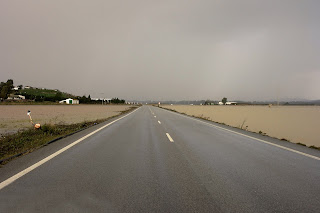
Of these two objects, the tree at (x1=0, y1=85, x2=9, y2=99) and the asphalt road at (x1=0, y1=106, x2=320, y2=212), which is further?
the tree at (x1=0, y1=85, x2=9, y2=99)

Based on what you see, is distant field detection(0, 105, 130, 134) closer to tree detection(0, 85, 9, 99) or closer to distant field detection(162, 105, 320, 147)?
distant field detection(162, 105, 320, 147)

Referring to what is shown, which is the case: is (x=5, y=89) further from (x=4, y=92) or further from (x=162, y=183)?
(x=162, y=183)

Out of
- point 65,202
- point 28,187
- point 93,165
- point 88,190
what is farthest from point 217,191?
point 28,187

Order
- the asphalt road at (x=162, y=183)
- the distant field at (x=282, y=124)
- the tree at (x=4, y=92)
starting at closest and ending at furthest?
the asphalt road at (x=162, y=183) < the distant field at (x=282, y=124) < the tree at (x=4, y=92)

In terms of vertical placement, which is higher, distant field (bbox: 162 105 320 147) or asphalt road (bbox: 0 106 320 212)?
asphalt road (bbox: 0 106 320 212)

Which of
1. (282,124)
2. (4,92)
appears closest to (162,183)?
(282,124)

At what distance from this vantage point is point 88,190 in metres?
3.62

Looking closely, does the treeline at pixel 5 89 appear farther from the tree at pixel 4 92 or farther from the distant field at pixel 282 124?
the distant field at pixel 282 124

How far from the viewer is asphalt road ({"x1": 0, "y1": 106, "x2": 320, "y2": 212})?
3113 mm

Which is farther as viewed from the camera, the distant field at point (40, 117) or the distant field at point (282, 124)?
the distant field at point (40, 117)

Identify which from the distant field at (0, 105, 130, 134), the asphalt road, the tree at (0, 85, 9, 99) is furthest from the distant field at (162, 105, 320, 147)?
the tree at (0, 85, 9, 99)

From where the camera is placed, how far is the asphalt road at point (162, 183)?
311cm

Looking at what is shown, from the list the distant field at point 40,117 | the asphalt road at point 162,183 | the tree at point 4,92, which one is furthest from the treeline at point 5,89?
the asphalt road at point 162,183

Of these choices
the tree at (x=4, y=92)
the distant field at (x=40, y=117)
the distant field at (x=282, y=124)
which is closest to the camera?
the distant field at (x=282, y=124)
